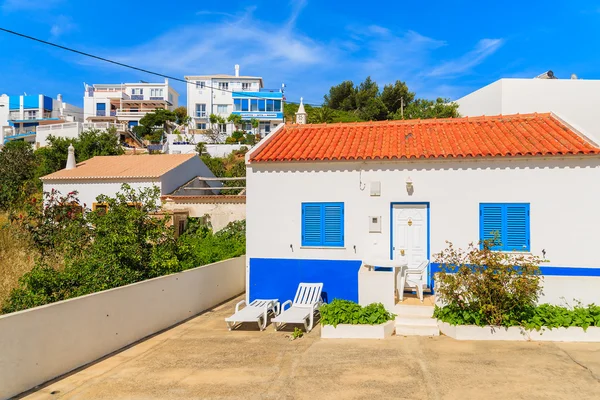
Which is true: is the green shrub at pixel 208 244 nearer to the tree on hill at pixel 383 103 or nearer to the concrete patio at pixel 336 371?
the concrete patio at pixel 336 371

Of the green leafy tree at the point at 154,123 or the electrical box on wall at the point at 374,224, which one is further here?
the green leafy tree at the point at 154,123

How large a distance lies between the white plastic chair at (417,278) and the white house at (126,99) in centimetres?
7444

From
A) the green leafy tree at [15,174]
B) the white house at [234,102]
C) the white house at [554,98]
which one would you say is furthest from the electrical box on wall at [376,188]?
the white house at [234,102]

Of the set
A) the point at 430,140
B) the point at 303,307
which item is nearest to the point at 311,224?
the point at 303,307

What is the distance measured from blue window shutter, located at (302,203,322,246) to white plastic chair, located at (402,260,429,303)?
7.94 feet

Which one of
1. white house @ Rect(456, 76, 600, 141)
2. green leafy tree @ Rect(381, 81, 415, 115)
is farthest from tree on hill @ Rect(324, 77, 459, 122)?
white house @ Rect(456, 76, 600, 141)

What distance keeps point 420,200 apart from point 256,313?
16.4ft

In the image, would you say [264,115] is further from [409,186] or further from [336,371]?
[336,371]

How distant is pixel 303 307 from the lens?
1043cm

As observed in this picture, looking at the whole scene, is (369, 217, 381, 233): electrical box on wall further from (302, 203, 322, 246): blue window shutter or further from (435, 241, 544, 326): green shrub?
(435, 241, 544, 326): green shrub

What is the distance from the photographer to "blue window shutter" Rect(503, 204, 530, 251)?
10.4 m

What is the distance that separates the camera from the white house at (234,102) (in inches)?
2623

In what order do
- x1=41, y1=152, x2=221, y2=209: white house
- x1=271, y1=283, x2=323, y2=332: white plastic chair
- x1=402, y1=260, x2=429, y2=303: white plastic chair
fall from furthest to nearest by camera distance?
x1=41, y1=152, x2=221, y2=209: white house, x1=402, y1=260, x2=429, y2=303: white plastic chair, x1=271, y1=283, x2=323, y2=332: white plastic chair

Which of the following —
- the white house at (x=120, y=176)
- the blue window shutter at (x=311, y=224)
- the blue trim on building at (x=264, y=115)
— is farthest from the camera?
the blue trim on building at (x=264, y=115)
